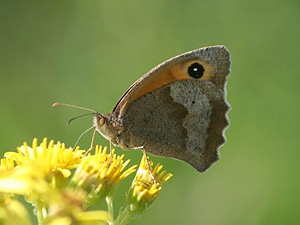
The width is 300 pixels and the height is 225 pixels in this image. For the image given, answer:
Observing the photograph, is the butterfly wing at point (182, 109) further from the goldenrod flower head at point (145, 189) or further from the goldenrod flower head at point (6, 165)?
the goldenrod flower head at point (6, 165)

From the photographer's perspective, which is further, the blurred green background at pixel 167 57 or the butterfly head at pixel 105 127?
the blurred green background at pixel 167 57

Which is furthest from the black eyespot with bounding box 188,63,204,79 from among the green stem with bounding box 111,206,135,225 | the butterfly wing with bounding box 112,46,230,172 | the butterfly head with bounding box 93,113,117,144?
the green stem with bounding box 111,206,135,225

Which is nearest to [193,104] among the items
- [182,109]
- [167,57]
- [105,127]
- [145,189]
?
[182,109]

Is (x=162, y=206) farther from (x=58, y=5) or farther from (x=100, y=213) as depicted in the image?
(x=100, y=213)

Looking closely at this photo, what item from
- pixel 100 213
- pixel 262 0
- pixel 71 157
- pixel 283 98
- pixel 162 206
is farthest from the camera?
pixel 262 0

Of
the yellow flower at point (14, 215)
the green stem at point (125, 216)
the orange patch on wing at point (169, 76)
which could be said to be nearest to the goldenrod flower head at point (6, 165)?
the green stem at point (125, 216)

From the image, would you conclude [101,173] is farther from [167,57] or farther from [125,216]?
[167,57]

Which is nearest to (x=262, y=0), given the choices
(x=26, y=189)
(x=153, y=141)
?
(x=153, y=141)
